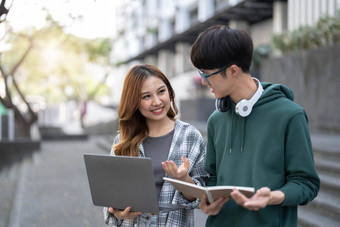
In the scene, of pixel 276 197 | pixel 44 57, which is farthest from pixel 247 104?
pixel 44 57

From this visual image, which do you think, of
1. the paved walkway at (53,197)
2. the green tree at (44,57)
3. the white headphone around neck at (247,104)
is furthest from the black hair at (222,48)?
the green tree at (44,57)

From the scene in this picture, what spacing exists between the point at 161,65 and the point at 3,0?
26.2 meters

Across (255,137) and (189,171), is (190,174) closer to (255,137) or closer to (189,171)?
(189,171)

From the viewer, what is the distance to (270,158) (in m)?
2.07

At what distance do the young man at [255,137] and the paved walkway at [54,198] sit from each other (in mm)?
2992

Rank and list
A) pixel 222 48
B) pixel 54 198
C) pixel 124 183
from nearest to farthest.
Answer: pixel 222 48 → pixel 124 183 → pixel 54 198

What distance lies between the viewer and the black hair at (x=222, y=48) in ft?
6.77

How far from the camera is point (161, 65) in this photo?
31.4 m

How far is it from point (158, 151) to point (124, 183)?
1.66ft

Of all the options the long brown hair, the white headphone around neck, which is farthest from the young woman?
the white headphone around neck

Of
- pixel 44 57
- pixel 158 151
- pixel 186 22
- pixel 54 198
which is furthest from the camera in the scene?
pixel 186 22

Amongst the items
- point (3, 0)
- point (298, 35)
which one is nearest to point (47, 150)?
point (298, 35)

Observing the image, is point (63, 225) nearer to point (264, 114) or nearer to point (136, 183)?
point (136, 183)

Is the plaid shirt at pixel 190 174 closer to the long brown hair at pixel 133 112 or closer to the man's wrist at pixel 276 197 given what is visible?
the long brown hair at pixel 133 112
